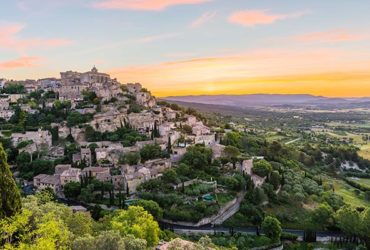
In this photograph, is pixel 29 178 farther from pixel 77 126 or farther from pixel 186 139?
pixel 186 139

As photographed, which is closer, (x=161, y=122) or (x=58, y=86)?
(x=161, y=122)

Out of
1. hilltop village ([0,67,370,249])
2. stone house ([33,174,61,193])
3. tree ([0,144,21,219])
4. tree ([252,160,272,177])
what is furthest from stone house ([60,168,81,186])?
tree ([0,144,21,219])

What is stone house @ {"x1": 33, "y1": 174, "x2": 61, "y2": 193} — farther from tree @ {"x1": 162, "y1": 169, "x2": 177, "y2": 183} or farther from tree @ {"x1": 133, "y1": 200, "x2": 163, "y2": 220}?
tree @ {"x1": 133, "y1": 200, "x2": 163, "y2": 220}

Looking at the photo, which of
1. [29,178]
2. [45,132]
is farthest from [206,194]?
[45,132]

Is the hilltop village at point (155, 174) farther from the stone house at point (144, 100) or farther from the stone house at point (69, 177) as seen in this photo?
Answer: the stone house at point (144, 100)

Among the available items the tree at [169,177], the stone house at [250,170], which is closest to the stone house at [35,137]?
the tree at [169,177]

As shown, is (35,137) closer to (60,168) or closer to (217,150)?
(60,168)

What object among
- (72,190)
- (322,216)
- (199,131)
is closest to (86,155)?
→ (72,190)
